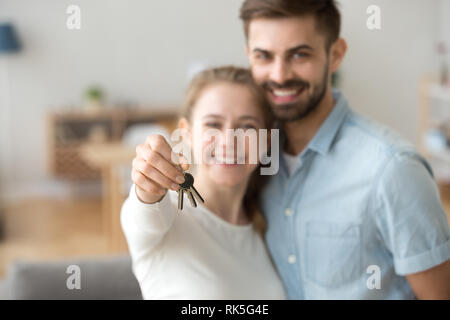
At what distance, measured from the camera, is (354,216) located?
539mm

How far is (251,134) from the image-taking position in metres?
0.45

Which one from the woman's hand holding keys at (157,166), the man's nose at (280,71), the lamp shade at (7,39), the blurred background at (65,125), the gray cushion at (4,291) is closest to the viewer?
the woman's hand holding keys at (157,166)

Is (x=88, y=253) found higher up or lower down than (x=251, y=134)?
lower down

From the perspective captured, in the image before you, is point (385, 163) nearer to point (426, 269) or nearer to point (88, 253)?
point (426, 269)

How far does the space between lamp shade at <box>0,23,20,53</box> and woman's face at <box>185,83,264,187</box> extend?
8.04ft

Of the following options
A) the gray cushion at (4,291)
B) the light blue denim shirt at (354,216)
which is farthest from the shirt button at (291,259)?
the gray cushion at (4,291)

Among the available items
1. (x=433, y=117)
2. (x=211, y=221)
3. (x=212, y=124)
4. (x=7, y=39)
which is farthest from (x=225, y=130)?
(x=7, y=39)

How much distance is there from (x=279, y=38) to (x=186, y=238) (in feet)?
0.64

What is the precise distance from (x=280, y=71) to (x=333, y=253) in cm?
19

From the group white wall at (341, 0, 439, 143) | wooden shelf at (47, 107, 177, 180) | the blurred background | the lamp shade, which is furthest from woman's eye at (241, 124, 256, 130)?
the lamp shade

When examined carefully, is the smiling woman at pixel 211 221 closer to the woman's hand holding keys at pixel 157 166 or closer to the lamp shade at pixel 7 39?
the woman's hand holding keys at pixel 157 166

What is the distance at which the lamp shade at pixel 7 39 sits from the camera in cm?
265

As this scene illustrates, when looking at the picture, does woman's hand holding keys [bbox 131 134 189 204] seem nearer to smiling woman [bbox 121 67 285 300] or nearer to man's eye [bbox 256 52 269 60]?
smiling woman [bbox 121 67 285 300]

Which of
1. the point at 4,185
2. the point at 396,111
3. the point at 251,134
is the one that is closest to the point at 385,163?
the point at 396,111
